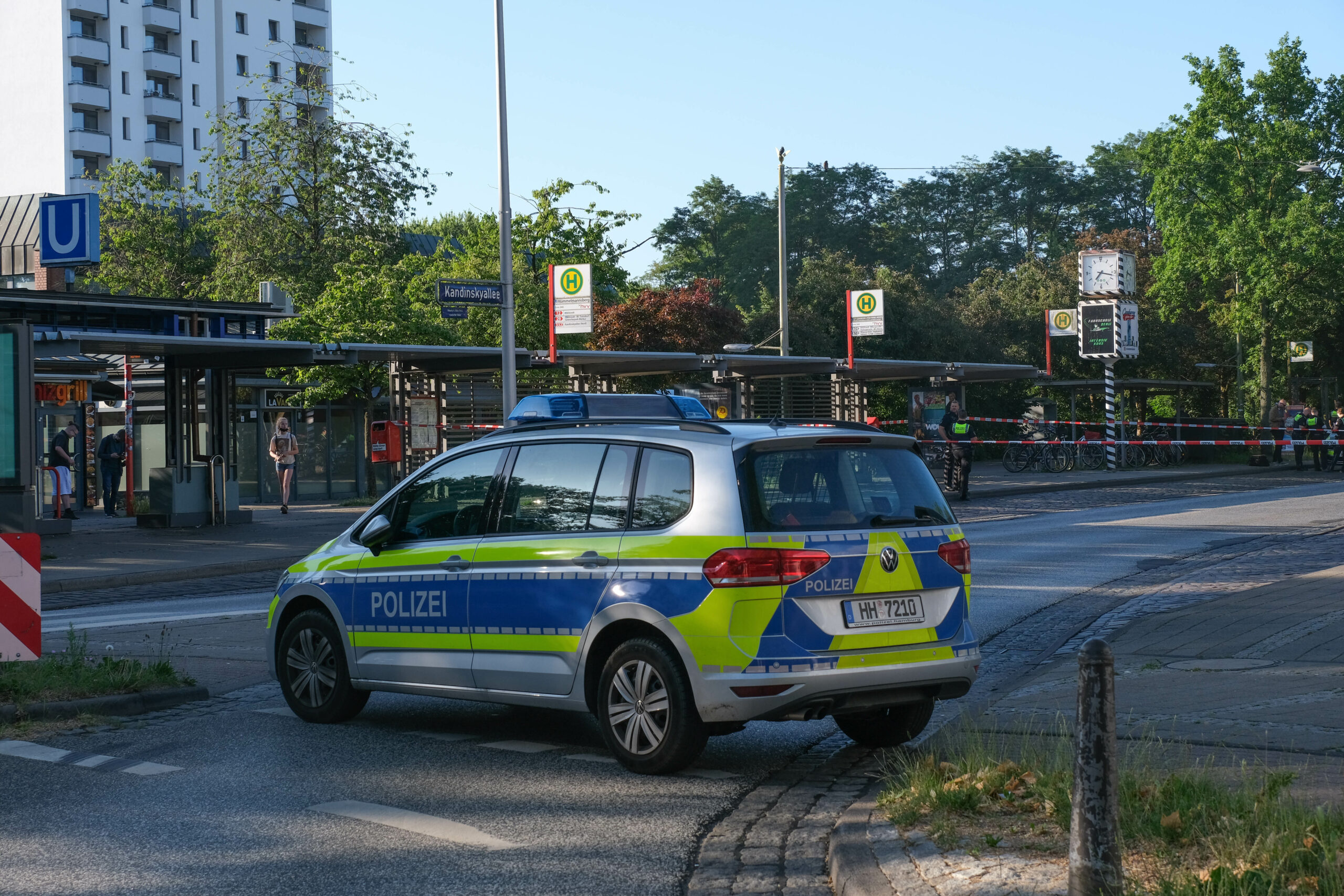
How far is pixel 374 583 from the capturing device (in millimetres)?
8328

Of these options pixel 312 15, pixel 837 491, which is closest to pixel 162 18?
pixel 312 15

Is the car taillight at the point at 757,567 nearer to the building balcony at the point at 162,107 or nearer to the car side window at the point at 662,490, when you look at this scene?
the car side window at the point at 662,490

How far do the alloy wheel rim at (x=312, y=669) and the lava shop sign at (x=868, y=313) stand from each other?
28747 mm

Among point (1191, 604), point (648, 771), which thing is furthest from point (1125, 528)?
point (648, 771)

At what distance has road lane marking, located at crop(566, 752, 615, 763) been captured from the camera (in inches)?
293

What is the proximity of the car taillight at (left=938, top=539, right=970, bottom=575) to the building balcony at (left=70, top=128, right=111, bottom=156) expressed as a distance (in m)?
85.8

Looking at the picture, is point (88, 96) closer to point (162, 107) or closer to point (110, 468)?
point (162, 107)

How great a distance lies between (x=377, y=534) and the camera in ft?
27.5

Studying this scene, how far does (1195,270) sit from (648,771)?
51869 millimetres

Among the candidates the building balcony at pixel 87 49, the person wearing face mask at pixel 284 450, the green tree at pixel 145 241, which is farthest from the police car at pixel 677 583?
the building balcony at pixel 87 49

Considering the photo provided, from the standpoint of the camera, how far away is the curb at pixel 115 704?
340 inches

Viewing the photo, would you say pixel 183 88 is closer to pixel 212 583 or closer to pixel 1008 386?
pixel 1008 386

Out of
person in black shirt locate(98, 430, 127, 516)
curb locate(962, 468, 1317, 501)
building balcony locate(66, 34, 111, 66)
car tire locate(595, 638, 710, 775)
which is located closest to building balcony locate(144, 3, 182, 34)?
building balcony locate(66, 34, 111, 66)

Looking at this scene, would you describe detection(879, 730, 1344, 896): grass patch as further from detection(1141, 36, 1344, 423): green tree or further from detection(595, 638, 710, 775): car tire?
detection(1141, 36, 1344, 423): green tree
